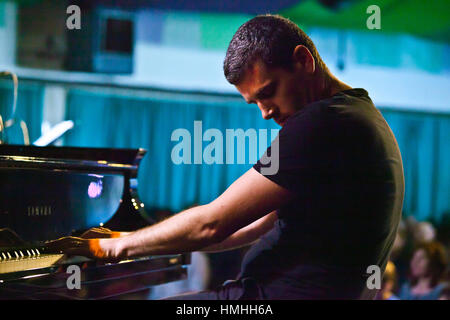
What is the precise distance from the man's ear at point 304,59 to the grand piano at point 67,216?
1014mm

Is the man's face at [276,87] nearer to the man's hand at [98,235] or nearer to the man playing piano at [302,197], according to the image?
the man playing piano at [302,197]

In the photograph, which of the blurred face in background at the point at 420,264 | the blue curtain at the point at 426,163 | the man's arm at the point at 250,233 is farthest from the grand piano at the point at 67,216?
the blue curtain at the point at 426,163

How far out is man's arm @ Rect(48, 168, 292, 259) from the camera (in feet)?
3.91

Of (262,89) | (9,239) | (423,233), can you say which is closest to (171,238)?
(262,89)

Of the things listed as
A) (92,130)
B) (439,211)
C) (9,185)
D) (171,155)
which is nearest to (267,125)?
(171,155)

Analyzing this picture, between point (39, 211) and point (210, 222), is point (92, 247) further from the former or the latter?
point (39, 211)

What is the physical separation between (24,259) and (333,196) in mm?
1066

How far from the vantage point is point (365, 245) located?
1253mm

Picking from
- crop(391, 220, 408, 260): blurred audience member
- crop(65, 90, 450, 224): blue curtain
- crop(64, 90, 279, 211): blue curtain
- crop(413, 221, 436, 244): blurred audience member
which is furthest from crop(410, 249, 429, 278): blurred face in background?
crop(64, 90, 279, 211): blue curtain

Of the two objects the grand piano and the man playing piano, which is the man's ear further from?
the grand piano

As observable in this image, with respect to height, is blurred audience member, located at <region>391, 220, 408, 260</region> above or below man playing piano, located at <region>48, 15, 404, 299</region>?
below

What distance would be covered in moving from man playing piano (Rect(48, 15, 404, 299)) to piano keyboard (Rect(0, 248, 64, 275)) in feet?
0.85

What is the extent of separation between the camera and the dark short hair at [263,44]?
133 cm

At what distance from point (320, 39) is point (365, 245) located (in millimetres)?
5656
